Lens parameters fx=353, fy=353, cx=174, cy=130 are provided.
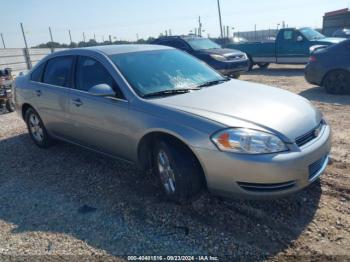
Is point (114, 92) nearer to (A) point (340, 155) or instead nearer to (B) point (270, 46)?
(A) point (340, 155)

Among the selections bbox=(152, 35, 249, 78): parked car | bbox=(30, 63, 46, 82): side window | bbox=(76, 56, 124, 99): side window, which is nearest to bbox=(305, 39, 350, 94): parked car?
bbox=(152, 35, 249, 78): parked car

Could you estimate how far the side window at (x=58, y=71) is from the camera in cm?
502

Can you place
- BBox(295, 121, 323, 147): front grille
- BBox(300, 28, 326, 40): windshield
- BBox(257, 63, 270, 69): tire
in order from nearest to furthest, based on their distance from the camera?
BBox(295, 121, 323, 147): front grille → BBox(300, 28, 326, 40): windshield → BBox(257, 63, 270, 69): tire

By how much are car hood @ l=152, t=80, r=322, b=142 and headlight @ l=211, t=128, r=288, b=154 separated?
8 centimetres

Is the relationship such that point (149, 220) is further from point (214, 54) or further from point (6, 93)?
point (214, 54)

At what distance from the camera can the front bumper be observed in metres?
3.10

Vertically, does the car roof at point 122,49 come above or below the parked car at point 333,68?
above

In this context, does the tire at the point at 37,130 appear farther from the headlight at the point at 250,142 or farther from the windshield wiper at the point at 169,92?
the headlight at the point at 250,142

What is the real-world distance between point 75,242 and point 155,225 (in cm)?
77

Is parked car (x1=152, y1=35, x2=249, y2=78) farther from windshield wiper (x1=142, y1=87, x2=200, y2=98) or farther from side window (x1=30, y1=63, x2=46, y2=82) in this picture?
windshield wiper (x1=142, y1=87, x2=200, y2=98)

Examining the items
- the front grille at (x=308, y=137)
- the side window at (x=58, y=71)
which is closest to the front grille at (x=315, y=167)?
the front grille at (x=308, y=137)

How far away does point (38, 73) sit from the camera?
5.76 metres

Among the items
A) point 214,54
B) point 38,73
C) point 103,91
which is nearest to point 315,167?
point 103,91

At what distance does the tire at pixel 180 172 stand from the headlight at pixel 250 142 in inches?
17.9
